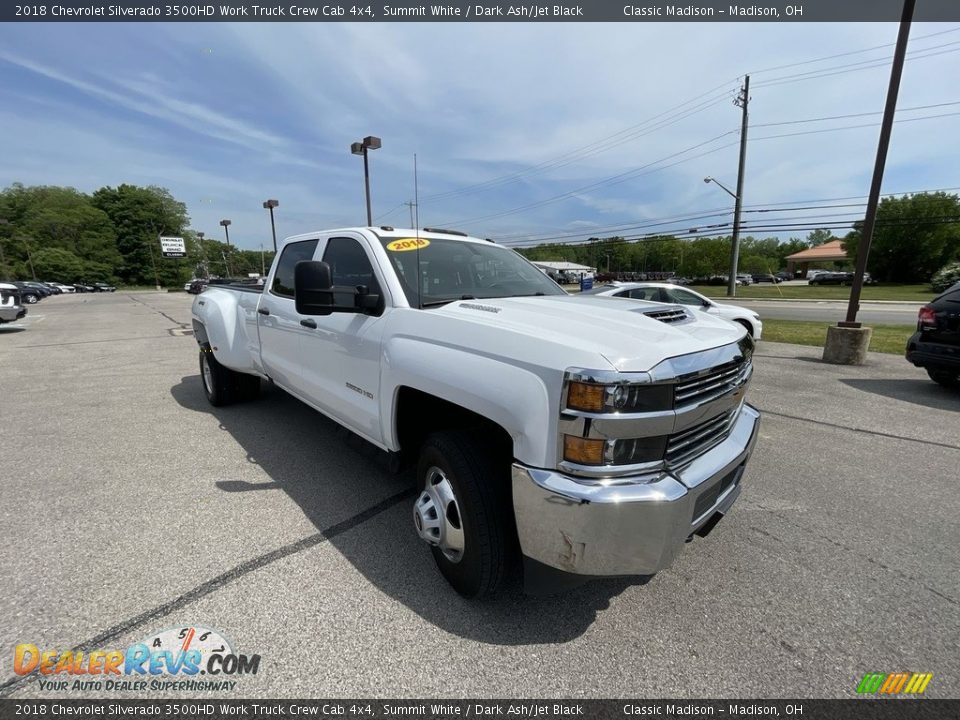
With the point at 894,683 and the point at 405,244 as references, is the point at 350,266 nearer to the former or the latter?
the point at 405,244

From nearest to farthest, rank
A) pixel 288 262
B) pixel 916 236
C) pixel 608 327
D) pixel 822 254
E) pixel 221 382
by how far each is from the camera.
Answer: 1. pixel 608 327
2. pixel 288 262
3. pixel 221 382
4. pixel 916 236
5. pixel 822 254

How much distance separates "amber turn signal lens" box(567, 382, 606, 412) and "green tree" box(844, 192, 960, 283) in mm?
62596

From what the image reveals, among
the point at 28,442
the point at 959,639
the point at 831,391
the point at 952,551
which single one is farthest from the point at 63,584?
the point at 831,391

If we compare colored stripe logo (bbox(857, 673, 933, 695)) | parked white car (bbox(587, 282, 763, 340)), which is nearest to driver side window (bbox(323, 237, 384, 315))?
colored stripe logo (bbox(857, 673, 933, 695))

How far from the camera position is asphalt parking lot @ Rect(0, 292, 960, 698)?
1.87m

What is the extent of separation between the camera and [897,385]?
650cm

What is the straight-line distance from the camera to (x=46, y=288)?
43.4 m

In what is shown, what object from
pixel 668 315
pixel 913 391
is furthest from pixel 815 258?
pixel 668 315

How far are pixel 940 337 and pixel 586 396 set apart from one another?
22.2 ft

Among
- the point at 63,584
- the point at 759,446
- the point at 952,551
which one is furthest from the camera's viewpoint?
the point at 759,446

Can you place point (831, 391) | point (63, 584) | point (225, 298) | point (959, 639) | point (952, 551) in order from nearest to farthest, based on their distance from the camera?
point (959, 639)
point (63, 584)
point (952, 551)
point (225, 298)
point (831, 391)

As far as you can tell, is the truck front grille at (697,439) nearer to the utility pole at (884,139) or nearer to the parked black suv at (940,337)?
the parked black suv at (940,337)

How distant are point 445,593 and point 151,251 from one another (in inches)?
3535

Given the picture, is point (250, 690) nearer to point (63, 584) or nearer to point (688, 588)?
point (63, 584)
